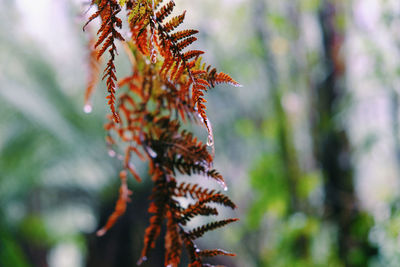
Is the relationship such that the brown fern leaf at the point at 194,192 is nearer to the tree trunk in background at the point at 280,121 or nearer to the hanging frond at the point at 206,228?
the hanging frond at the point at 206,228

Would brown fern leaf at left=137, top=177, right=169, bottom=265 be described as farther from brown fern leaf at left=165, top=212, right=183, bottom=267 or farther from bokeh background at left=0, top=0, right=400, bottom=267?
bokeh background at left=0, top=0, right=400, bottom=267

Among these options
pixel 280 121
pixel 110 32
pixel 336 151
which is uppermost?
pixel 280 121

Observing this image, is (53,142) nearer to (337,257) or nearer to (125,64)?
(125,64)

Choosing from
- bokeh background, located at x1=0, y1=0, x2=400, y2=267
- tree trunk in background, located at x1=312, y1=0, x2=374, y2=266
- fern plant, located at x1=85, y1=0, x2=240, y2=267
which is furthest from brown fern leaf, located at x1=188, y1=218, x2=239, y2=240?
tree trunk in background, located at x1=312, y1=0, x2=374, y2=266

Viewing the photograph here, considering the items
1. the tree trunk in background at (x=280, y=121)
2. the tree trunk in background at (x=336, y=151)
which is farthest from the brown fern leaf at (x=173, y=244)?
the tree trunk in background at (x=280, y=121)

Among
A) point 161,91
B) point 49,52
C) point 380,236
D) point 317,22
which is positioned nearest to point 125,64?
point 49,52

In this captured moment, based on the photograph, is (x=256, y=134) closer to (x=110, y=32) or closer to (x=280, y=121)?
(x=280, y=121)

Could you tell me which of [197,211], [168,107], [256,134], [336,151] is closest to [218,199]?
[197,211]
